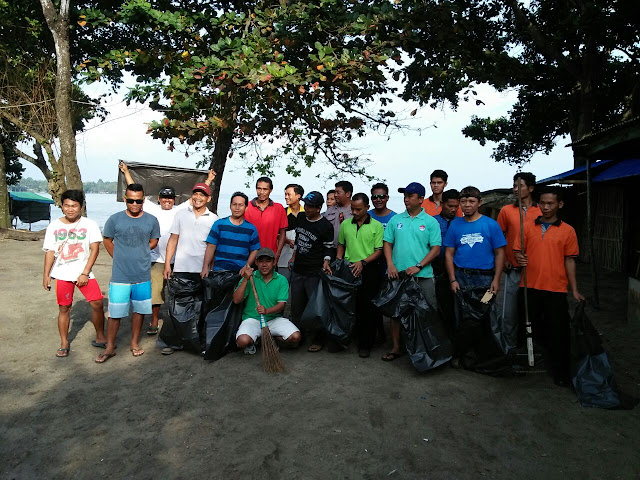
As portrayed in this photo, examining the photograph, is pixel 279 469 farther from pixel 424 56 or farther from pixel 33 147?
pixel 33 147

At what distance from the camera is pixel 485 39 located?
392 inches

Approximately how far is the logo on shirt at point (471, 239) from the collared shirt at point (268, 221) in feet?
6.65

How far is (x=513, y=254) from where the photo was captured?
160 inches

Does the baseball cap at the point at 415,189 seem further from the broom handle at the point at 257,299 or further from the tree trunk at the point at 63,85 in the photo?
the tree trunk at the point at 63,85

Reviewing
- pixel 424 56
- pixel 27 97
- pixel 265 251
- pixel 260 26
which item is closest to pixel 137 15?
pixel 260 26

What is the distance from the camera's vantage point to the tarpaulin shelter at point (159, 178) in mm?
7566

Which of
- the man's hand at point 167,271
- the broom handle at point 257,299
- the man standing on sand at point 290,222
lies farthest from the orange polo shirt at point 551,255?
the man's hand at point 167,271

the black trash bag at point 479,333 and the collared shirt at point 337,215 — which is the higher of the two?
the collared shirt at point 337,215

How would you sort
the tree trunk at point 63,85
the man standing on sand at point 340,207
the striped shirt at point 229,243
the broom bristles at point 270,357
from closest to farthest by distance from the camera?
1. the broom bristles at point 270,357
2. the striped shirt at point 229,243
3. the man standing on sand at point 340,207
4. the tree trunk at point 63,85

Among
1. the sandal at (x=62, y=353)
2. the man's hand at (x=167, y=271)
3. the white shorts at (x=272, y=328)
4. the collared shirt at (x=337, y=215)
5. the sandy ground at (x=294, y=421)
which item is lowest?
the sandy ground at (x=294, y=421)

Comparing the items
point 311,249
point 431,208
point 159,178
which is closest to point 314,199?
point 311,249

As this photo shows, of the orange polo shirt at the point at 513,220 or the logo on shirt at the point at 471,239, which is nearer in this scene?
the logo on shirt at the point at 471,239

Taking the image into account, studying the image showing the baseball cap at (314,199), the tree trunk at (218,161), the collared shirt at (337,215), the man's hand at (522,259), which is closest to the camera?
the man's hand at (522,259)

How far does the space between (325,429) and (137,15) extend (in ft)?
27.6
